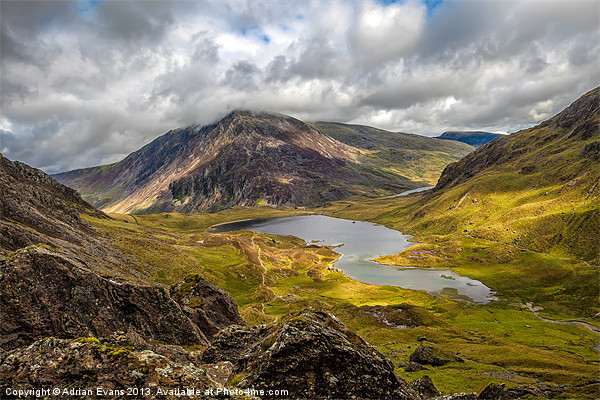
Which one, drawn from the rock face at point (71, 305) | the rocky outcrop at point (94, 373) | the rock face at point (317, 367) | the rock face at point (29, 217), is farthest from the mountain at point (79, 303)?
the rock face at point (317, 367)

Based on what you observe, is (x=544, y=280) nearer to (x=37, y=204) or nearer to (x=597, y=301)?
(x=597, y=301)

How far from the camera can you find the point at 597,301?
92.9 m

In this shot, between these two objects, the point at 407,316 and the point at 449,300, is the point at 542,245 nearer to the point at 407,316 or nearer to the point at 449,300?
the point at 449,300

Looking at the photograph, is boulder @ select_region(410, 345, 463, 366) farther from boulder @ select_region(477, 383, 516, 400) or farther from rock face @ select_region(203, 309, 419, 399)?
rock face @ select_region(203, 309, 419, 399)

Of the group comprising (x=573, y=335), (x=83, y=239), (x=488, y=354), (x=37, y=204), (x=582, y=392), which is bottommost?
(x=573, y=335)

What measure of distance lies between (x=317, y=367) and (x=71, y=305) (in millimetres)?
23197

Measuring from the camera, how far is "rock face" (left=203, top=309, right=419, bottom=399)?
1803cm

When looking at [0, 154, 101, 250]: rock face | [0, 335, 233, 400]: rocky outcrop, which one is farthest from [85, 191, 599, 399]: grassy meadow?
[0, 335, 233, 400]: rocky outcrop

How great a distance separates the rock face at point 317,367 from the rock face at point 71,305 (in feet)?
50.0

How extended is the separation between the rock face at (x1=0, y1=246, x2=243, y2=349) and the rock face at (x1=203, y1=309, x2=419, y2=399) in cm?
1525

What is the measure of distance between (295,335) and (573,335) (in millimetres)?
98441

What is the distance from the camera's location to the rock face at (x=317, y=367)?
1803cm

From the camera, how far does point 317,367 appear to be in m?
18.6

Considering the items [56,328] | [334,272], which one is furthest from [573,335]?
[56,328]
